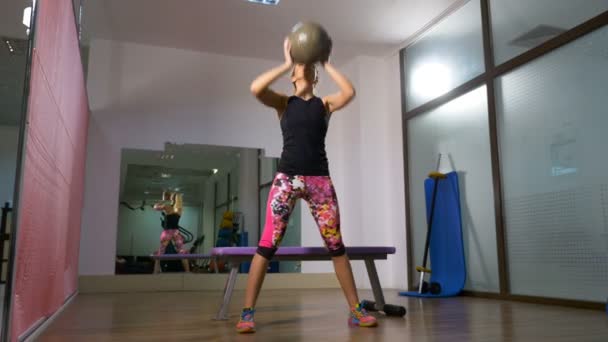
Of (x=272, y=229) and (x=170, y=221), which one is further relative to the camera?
(x=170, y=221)

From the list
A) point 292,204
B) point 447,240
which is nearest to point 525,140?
point 447,240

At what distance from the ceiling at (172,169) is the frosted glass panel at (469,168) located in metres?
2.18

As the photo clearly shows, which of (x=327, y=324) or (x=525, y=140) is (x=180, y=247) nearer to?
(x=327, y=324)

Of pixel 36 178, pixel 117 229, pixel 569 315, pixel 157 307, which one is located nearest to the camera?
pixel 36 178

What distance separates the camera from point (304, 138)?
2.33 metres

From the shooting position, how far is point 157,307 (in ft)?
11.3

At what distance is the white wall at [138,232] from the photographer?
521 centimetres

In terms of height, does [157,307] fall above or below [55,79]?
below

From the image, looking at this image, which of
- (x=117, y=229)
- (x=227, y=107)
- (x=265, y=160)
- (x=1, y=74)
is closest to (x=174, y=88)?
(x=227, y=107)

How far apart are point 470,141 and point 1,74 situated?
3.69 m

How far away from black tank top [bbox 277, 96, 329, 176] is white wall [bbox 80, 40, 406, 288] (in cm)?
337

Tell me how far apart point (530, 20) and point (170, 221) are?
3.98 meters

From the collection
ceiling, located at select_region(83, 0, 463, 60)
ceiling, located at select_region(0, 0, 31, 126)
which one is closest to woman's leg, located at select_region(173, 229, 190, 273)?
ceiling, located at select_region(83, 0, 463, 60)

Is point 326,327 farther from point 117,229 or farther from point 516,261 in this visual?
point 117,229
